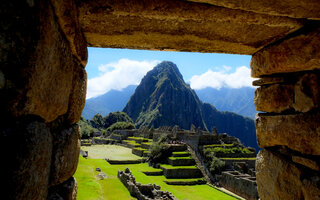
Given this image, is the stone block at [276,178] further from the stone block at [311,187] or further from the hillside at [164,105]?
the hillside at [164,105]

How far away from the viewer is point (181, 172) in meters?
23.4

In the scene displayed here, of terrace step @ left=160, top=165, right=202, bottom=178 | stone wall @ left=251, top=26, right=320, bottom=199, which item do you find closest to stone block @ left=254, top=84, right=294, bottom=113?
stone wall @ left=251, top=26, right=320, bottom=199

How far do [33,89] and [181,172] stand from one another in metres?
23.7

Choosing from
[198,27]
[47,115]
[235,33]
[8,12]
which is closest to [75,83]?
[47,115]

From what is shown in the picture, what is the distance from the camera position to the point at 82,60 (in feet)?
7.09

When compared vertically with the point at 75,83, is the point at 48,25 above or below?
above

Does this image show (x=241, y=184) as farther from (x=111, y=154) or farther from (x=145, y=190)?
(x=111, y=154)

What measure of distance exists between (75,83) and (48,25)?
0.78m

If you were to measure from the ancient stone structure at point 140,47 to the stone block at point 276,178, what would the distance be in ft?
0.03

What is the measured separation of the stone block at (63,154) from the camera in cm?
166

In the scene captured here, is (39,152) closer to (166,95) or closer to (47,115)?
(47,115)

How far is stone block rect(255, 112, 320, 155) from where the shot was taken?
2.00 metres

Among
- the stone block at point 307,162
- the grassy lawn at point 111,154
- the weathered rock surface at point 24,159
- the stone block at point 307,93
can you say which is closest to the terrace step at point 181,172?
the grassy lawn at point 111,154

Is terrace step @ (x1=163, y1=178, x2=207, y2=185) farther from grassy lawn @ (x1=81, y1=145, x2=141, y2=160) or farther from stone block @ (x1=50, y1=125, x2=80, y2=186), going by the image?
stone block @ (x1=50, y1=125, x2=80, y2=186)
